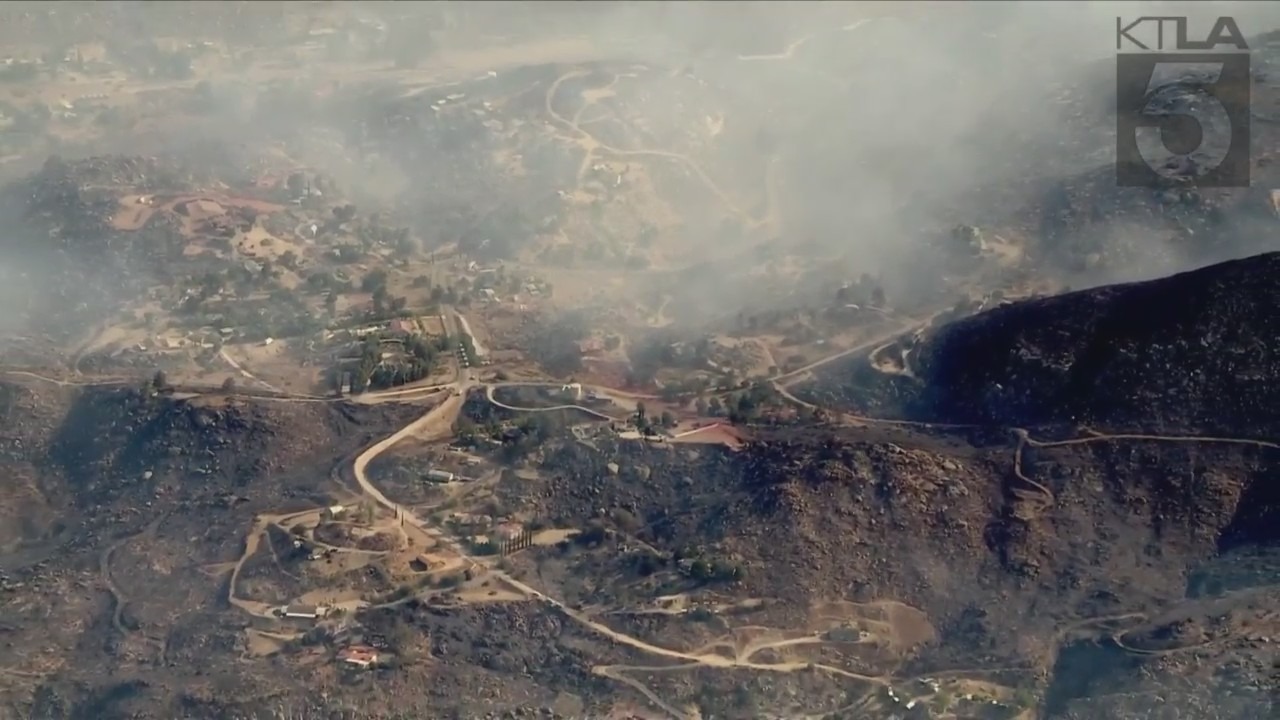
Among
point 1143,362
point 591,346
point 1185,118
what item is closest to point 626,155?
point 591,346

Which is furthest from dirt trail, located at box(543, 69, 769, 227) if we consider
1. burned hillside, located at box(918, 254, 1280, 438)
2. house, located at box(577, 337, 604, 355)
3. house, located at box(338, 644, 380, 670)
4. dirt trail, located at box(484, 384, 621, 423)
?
house, located at box(338, 644, 380, 670)

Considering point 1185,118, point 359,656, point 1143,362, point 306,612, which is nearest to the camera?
point 359,656

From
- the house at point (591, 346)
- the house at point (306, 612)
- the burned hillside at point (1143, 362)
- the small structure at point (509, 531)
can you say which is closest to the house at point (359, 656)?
the house at point (306, 612)

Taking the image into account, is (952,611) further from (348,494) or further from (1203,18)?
(1203,18)

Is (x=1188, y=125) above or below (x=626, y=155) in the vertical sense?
above

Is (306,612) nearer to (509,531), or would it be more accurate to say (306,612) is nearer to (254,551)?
(254,551)

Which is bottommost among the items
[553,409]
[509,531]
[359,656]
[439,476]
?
[359,656]

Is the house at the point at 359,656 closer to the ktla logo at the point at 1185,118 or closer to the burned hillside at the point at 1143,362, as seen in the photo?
the burned hillside at the point at 1143,362

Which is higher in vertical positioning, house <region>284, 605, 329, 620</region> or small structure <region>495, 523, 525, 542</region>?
small structure <region>495, 523, 525, 542</region>

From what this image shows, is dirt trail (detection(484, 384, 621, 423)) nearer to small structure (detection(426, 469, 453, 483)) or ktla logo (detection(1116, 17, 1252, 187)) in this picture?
small structure (detection(426, 469, 453, 483))
